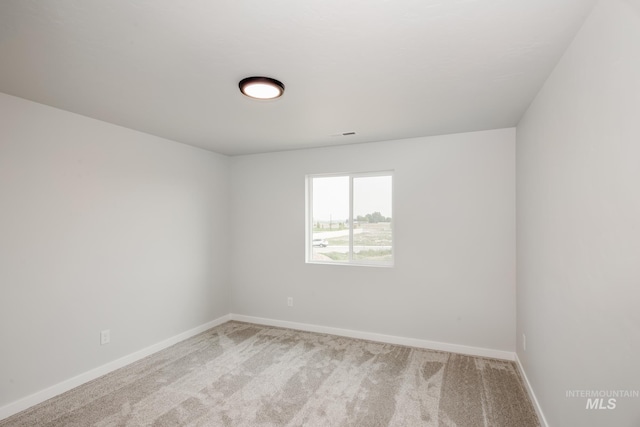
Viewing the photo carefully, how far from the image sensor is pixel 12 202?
8.09 ft

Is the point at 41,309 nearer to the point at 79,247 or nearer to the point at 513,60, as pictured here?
the point at 79,247

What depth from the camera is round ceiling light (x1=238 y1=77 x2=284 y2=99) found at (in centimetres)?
211

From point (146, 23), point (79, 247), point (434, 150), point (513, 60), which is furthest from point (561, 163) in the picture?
point (79, 247)

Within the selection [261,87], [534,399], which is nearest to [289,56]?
[261,87]

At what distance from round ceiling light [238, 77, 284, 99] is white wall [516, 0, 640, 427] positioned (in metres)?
1.72

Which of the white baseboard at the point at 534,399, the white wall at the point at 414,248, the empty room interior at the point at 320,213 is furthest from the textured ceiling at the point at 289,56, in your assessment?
the white baseboard at the point at 534,399

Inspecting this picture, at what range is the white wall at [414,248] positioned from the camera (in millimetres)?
3389

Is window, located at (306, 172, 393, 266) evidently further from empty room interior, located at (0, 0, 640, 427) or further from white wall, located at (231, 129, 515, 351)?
white wall, located at (231, 129, 515, 351)

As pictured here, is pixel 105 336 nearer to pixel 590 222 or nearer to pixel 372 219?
pixel 372 219

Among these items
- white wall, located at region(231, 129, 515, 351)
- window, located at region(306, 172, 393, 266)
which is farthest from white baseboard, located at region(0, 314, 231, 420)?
window, located at region(306, 172, 393, 266)

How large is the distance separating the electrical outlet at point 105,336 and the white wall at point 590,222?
3738 millimetres

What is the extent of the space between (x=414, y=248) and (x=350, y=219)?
2.99 ft

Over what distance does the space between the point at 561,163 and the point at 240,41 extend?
198cm

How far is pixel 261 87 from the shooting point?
7.18 feet
